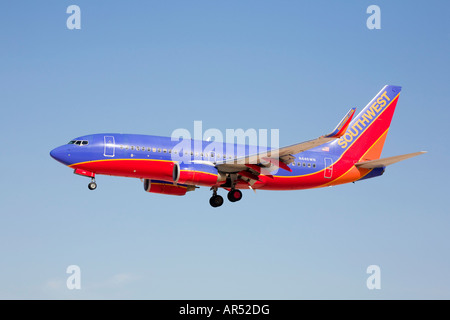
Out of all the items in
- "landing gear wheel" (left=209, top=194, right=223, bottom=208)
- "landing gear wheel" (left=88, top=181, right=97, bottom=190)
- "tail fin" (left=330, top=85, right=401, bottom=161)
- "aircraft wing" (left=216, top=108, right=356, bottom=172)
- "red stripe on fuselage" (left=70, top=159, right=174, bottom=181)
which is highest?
"tail fin" (left=330, top=85, right=401, bottom=161)

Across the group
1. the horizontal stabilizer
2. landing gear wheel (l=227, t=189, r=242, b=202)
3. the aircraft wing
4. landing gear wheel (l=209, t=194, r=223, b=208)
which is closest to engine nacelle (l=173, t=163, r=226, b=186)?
the aircraft wing

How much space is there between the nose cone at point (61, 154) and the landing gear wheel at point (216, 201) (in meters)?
12.0

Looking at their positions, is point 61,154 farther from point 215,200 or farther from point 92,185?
point 215,200

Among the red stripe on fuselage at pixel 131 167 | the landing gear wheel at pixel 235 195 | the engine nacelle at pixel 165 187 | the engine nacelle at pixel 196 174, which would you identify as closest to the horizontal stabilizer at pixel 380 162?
the landing gear wheel at pixel 235 195

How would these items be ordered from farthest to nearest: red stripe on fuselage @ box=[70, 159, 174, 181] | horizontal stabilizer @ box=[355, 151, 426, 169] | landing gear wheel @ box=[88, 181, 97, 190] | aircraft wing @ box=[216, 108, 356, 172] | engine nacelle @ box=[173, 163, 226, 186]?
1. horizontal stabilizer @ box=[355, 151, 426, 169]
2. landing gear wheel @ box=[88, 181, 97, 190]
3. engine nacelle @ box=[173, 163, 226, 186]
4. red stripe on fuselage @ box=[70, 159, 174, 181]
5. aircraft wing @ box=[216, 108, 356, 172]

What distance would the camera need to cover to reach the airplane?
55969mm

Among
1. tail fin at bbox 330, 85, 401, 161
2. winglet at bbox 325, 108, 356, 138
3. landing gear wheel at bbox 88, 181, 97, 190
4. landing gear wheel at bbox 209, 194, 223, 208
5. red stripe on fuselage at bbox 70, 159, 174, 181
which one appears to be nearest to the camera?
winglet at bbox 325, 108, 356, 138

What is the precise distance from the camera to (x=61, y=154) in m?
56.1

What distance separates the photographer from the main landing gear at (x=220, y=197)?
5962 cm

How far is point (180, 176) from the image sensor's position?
56.1m

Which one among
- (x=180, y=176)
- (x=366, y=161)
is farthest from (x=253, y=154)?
(x=366, y=161)

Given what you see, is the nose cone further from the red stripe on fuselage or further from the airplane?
the red stripe on fuselage

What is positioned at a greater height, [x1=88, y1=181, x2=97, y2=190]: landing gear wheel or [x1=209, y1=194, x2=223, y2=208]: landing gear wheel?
[x1=88, y1=181, x2=97, y2=190]: landing gear wheel

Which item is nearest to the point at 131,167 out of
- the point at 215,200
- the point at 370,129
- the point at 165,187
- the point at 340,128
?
the point at 165,187
